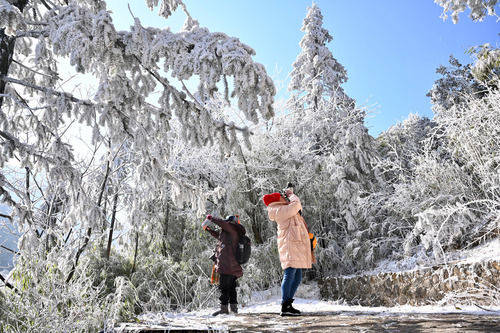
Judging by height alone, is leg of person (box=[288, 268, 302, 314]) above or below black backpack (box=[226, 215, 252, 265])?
below

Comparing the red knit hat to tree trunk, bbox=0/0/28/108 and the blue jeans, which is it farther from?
tree trunk, bbox=0/0/28/108

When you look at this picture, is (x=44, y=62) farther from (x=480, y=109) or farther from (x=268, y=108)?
(x=480, y=109)

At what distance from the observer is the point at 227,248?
5320mm

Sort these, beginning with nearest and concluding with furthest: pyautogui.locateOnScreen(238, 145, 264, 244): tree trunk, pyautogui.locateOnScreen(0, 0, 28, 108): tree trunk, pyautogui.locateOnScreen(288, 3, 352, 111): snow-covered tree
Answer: pyautogui.locateOnScreen(0, 0, 28, 108): tree trunk < pyautogui.locateOnScreen(238, 145, 264, 244): tree trunk < pyautogui.locateOnScreen(288, 3, 352, 111): snow-covered tree

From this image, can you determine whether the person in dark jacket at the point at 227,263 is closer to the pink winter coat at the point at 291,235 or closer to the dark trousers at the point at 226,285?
the dark trousers at the point at 226,285

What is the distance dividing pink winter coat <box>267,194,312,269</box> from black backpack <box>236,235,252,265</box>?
103 cm

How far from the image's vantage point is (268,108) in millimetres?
3238

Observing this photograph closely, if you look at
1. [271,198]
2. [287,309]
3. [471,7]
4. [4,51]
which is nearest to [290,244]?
[271,198]

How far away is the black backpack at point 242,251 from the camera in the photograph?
5.33m

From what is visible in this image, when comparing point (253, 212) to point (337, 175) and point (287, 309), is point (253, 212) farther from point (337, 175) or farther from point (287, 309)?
point (287, 309)

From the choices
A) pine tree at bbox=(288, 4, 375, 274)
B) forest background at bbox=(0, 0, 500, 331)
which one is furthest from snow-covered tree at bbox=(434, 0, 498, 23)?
pine tree at bbox=(288, 4, 375, 274)

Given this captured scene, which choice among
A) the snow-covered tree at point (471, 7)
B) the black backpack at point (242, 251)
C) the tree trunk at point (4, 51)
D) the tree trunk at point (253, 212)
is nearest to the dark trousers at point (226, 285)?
the black backpack at point (242, 251)

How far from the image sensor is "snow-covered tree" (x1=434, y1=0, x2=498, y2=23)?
924 centimetres

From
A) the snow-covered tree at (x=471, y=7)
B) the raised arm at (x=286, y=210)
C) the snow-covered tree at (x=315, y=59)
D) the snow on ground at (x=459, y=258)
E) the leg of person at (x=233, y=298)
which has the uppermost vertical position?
the snow-covered tree at (x=315, y=59)
